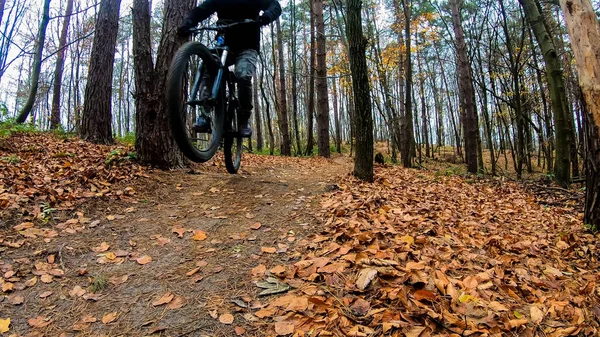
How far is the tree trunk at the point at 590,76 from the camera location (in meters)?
4.02

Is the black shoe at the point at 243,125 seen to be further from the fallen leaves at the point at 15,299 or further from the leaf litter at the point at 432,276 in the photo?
the fallen leaves at the point at 15,299

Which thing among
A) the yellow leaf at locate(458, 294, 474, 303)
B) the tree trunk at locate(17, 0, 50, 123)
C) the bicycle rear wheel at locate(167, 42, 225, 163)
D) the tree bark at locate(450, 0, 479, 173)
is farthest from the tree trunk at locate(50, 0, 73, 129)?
the tree bark at locate(450, 0, 479, 173)

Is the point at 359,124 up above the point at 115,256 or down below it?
above

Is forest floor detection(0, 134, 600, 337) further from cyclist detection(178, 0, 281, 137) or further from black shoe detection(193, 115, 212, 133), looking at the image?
cyclist detection(178, 0, 281, 137)

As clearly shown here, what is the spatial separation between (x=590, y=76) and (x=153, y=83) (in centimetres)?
560

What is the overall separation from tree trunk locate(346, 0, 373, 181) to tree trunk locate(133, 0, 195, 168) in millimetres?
2470

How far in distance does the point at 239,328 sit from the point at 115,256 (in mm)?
1452

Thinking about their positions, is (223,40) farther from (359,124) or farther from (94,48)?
(94,48)

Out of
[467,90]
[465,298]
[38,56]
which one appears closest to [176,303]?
[465,298]

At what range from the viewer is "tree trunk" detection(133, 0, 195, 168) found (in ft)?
15.2

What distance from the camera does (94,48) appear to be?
7008 millimetres

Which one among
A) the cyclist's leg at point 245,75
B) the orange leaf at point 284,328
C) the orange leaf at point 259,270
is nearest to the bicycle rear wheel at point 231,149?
the cyclist's leg at point 245,75

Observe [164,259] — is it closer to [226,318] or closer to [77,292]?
[77,292]

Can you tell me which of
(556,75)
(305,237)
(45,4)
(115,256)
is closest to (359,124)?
(305,237)
